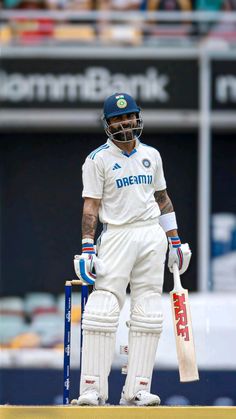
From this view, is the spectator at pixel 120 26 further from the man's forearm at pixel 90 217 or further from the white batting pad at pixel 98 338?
the white batting pad at pixel 98 338

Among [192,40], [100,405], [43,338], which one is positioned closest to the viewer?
[100,405]

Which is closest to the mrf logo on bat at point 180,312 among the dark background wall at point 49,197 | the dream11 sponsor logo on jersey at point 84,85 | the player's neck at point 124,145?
the player's neck at point 124,145

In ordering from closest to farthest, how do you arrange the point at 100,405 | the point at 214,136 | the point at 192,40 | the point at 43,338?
the point at 100,405, the point at 43,338, the point at 192,40, the point at 214,136

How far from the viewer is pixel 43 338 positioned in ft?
44.4

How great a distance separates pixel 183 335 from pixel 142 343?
0.78 feet

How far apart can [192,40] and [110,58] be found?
917 millimetres

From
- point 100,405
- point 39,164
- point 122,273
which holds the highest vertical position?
point 39,164

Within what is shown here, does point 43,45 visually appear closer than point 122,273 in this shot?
No

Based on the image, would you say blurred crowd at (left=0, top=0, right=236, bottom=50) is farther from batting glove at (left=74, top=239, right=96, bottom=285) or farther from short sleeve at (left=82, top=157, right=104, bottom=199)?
batting glove at (left=74, top=239, right=96, bottom=285)

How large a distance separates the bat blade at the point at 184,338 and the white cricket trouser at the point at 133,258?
13cm

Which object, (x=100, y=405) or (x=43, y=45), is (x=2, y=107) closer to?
(x=43, y=45)

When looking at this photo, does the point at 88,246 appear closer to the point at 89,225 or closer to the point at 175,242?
the point at 89,225

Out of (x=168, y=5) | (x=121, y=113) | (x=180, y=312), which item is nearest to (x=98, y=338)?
(x=180, y=312)

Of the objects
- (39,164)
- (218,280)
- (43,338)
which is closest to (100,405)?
(43,338)
